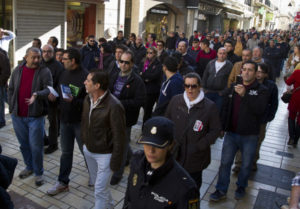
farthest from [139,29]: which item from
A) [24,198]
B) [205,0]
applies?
[24,198]

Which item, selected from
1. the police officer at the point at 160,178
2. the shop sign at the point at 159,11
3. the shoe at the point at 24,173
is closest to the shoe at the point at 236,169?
the shoe at the point at 24,173

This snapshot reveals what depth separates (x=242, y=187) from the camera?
4609 mm

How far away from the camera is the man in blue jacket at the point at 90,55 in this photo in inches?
314

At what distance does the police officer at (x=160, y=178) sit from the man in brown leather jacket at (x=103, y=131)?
55.5 inches

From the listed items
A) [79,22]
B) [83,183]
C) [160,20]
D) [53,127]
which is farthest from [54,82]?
[160,20]

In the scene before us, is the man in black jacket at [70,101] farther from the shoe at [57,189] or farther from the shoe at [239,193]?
the shoe at [239,193]

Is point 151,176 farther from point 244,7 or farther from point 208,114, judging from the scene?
point 244,7

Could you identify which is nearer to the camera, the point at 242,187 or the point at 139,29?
the point at 242,187

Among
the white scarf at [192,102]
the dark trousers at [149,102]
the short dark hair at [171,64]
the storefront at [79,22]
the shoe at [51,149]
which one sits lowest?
the shoe at [51,149]

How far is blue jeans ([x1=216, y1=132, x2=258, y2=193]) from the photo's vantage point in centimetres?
431

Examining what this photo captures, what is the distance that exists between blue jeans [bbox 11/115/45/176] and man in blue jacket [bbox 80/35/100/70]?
3.57 m

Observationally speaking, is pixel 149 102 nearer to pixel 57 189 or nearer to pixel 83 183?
pixel 83 183

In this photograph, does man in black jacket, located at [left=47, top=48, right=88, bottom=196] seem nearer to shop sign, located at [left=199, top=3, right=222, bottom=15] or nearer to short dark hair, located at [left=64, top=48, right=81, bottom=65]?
short dark hair, located at [left=64, top=48, right=81, bottom=65]

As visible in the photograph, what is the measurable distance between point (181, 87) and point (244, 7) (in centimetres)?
3976
